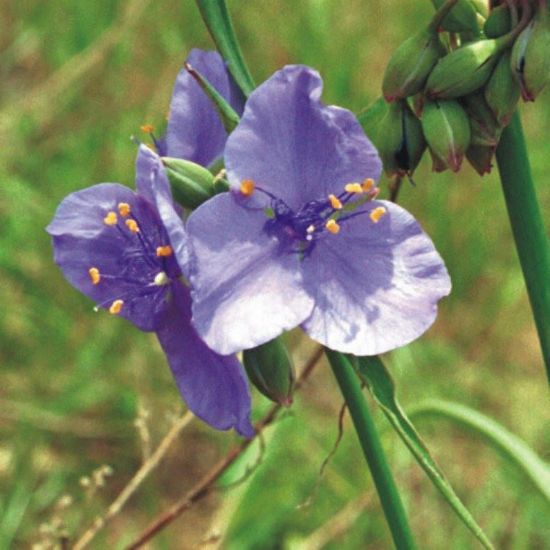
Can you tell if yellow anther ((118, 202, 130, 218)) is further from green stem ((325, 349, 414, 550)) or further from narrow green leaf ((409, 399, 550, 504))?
narrow green leaf ((409, 399, 550, 504))

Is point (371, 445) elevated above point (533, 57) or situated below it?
below

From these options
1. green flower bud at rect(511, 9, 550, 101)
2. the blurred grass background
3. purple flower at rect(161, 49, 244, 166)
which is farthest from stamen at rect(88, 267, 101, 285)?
the blurred grass background

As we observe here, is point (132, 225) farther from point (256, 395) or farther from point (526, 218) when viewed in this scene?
point (256, 395)

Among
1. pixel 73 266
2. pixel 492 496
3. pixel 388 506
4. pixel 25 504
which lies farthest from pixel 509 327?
pixel 73 266

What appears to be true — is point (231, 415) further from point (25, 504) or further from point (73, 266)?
point (25, 504)

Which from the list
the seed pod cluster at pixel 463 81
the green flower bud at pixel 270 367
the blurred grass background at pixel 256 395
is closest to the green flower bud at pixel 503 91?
the seed pod cluster at pixel 463 81

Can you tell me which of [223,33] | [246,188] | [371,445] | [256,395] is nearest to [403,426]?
[371,445]
